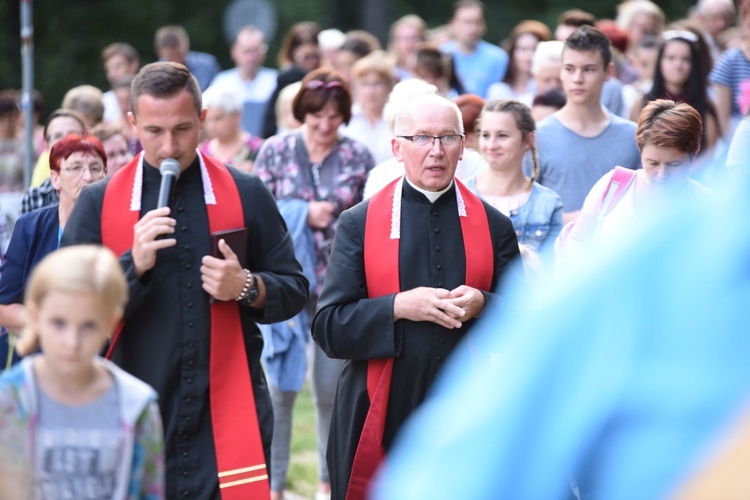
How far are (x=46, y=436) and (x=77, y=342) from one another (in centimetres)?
32

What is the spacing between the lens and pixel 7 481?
3.12 meters

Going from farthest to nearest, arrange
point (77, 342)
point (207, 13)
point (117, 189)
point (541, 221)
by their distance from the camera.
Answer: point (207, 13) < point (541, 221) < point (117, 189) < point (77, 342)

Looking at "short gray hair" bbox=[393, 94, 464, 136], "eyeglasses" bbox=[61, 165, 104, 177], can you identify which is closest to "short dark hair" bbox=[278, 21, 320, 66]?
"eyeglasses" bbox=[61, 165, 104, 177]

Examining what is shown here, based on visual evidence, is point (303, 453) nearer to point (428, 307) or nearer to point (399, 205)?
point (399, 205)

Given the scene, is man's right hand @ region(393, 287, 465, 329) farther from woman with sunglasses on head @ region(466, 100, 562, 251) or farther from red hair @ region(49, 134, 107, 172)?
red hair @ region(49, 134, 107, 172)

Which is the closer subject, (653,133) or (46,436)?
(46,436)

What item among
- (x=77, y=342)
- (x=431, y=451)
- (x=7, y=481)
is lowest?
(x=7, y=481)

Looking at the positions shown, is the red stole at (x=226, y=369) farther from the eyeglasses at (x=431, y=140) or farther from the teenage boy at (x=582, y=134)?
the teenage boy at (x=582, y=134)

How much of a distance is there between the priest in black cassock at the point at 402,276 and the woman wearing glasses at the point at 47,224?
130 centimetres

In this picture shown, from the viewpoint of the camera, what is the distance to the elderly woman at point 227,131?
8.71 m

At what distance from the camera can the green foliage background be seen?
22406 mm

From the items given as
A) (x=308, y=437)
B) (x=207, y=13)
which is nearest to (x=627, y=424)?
(x=308, y=437)

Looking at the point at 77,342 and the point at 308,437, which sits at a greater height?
the point at 77,342

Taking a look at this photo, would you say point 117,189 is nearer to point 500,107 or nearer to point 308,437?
point 500,107
